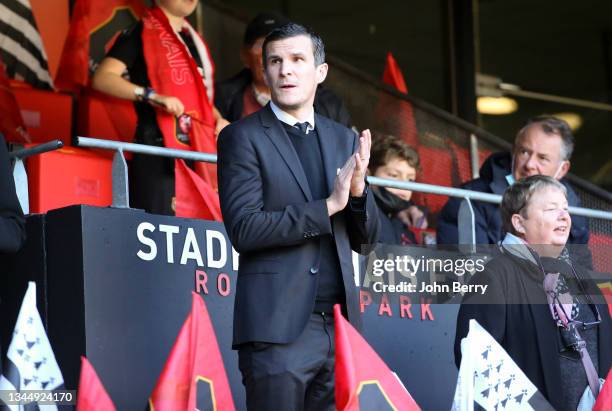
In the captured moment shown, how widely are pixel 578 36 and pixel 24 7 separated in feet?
23.0

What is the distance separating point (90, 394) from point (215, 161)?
1651mm

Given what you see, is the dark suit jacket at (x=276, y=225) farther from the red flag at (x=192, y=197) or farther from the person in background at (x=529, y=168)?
the person in background at (x=529, y=168)

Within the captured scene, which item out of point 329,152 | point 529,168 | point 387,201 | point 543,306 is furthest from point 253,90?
point 329,152

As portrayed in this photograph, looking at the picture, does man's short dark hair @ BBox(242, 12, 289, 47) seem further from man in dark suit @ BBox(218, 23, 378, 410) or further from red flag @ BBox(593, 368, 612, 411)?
red flag @ BBox(593, 368, 612, 411)

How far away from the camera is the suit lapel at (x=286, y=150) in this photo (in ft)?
14.5

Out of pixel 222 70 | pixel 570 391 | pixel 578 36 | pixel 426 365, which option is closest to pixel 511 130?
pixel 578 36

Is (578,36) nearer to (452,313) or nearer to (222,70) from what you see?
(222,70)

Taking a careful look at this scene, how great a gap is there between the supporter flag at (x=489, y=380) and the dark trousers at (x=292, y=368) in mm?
965

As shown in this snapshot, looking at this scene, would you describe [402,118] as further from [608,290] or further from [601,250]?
[608,290]

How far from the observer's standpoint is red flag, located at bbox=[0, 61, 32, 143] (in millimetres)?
7137

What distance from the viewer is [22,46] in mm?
8234

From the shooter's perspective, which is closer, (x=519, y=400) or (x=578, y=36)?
(x=519, y=400)

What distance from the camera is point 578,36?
1342 centimetres

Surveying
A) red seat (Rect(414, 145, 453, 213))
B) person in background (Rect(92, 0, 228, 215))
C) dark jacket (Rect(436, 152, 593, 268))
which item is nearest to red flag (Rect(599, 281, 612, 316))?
dark jacket (Rect(436, 152, 593, 268))
